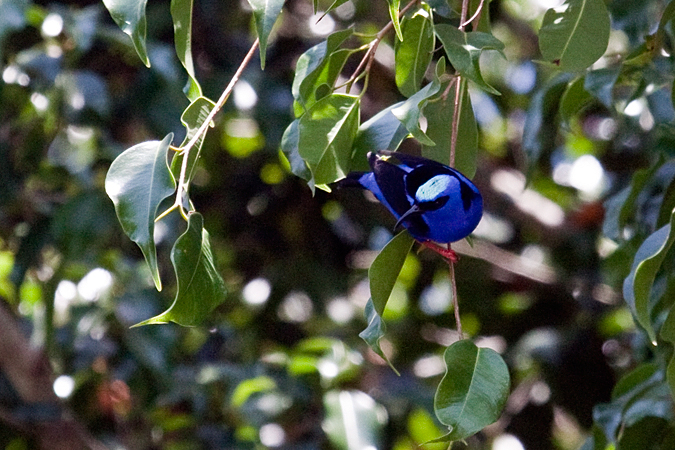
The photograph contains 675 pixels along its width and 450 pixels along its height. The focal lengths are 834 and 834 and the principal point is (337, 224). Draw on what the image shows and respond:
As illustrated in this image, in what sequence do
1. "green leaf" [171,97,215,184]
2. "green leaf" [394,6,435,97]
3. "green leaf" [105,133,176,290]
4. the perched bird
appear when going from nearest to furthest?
"green leaf" [105,133,176,290], "green leaf" [171,97,215,184], "green leaf" [394,6,435,97], the perched bird

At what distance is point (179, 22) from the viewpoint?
1205 millimetres

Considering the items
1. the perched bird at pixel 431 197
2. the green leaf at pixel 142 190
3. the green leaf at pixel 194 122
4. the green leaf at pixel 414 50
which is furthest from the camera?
the perched bird at pixel 431 197

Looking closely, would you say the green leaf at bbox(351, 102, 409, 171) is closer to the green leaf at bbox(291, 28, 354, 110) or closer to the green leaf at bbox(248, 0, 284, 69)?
the green leaf at bbox(291, 28, 354, 110)

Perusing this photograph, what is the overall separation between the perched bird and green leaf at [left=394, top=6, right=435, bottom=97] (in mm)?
120

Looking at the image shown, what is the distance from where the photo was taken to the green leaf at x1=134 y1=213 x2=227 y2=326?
42.6 inches

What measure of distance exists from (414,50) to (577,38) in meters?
0.24

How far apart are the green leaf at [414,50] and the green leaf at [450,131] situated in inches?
3.6

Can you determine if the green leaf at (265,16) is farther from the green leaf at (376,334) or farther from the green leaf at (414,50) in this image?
the green leaf at (376,334)

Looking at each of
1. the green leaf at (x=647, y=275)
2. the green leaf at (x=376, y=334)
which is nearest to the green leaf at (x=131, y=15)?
the green leaf at (x=376, y=334)

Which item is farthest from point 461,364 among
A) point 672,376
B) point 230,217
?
point 230,217

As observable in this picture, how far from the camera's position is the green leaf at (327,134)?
1.19m

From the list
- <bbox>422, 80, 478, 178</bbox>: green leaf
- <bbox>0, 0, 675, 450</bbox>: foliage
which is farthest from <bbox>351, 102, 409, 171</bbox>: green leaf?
<bbox>422, 80, 478, 178</bbox>: green leaf

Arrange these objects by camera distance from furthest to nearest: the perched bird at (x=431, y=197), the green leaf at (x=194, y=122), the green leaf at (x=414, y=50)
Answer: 1. the perched bird at (x=431, y=197)
2. the green leaf at (x=414, y=50)
3. the green leaf at (x=194, y=122)

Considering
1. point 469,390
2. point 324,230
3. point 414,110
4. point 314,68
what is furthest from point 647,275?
point 324,230
